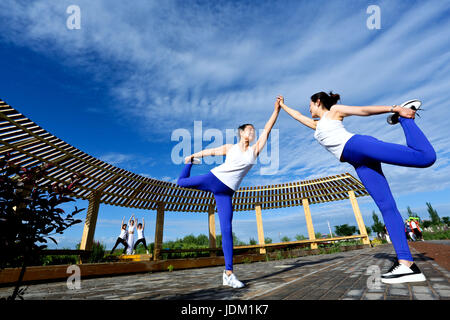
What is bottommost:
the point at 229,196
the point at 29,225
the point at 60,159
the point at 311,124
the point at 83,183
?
the point at 29,225

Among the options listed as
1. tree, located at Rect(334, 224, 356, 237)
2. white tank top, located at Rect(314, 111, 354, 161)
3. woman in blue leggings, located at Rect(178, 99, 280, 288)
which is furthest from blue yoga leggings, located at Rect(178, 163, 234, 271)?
tree, located at Rect(334, 224, 356, 237)

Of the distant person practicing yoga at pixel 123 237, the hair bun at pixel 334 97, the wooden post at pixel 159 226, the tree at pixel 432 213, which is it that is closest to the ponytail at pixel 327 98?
the hair bun at pixel 334 97

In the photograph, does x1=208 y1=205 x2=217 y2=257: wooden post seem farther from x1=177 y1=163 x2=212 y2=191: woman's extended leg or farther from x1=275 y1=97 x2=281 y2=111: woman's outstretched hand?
x1=275 y1=97 x2=281 y2=111: woman's outstretched hand

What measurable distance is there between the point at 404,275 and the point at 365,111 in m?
1.57

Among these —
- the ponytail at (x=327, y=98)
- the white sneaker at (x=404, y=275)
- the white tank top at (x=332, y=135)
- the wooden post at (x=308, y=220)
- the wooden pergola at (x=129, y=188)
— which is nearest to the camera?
the white sneaker at (x=404, y=275)

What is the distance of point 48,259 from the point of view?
641cm

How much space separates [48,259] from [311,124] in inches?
329

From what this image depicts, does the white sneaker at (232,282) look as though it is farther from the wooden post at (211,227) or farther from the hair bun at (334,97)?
the wooden post at (211,227)

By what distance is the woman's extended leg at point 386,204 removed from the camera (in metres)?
1.95

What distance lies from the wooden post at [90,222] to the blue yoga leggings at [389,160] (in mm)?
8511

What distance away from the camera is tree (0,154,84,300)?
1462 mm

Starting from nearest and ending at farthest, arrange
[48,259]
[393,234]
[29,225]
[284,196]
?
[29,225], [393,234], [48,259], [284,196]
